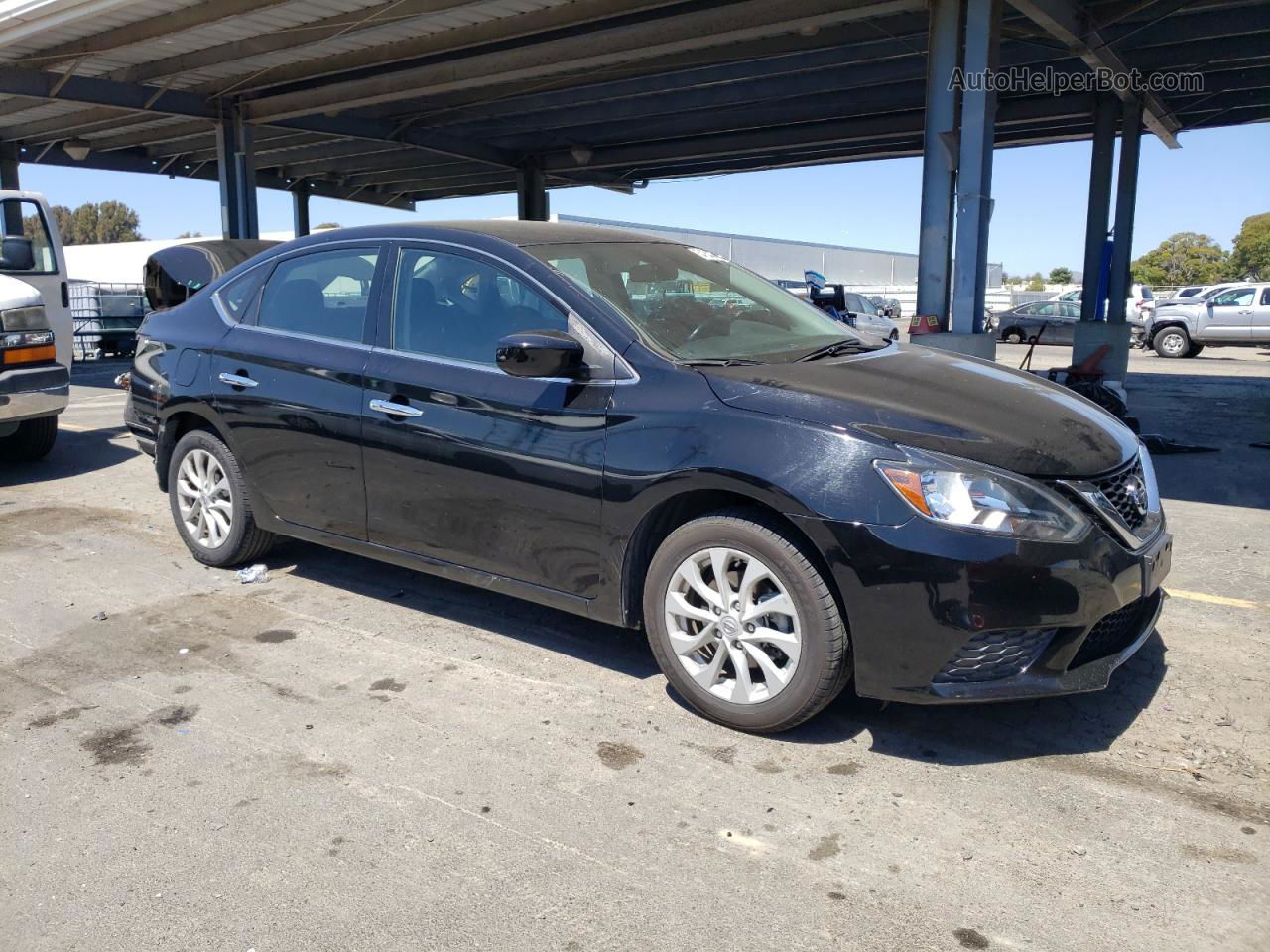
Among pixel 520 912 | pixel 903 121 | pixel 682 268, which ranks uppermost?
pixel 903 121

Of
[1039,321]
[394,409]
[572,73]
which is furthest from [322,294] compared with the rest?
[1039,321]

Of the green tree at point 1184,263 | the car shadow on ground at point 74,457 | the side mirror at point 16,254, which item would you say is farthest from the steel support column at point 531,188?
the green tree at point 1184,263

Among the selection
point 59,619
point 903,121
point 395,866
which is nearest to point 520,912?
point 395,866

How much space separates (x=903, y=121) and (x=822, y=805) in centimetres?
1727

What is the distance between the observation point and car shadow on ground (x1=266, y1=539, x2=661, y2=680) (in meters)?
4.35

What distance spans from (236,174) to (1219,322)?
2347cm

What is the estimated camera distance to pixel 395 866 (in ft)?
9.11

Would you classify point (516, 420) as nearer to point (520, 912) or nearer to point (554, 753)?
point (554, 753)

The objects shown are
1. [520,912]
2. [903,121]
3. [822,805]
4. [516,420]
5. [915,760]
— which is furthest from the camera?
[903,121]

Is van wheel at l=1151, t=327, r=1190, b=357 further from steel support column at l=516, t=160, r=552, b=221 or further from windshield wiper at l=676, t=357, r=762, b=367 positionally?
windshield wiper at l=676, t=357, r=762, b=367

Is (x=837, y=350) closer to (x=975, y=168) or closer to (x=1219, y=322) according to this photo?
(x=975, y=168)

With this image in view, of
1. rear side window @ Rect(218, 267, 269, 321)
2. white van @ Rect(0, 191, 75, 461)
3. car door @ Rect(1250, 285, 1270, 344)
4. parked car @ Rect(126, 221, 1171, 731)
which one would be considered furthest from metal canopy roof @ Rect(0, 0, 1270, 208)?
car door @ Rect(1250, 285, 1270, 344)

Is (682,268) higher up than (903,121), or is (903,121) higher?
(903,121)

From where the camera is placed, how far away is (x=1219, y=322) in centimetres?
2664
